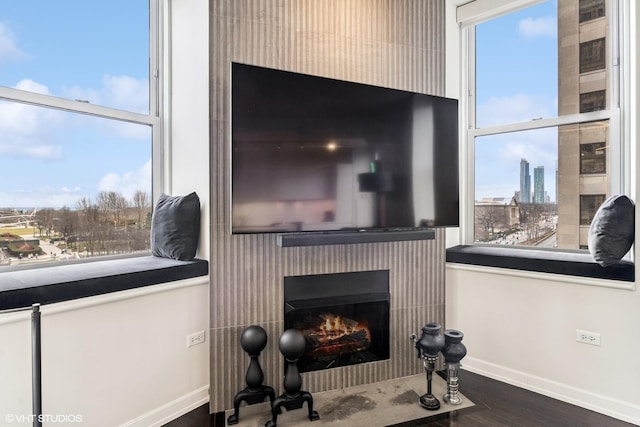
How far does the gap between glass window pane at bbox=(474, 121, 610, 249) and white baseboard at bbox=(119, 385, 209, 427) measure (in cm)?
235

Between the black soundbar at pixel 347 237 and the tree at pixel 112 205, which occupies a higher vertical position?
the tree at pixel 112 205

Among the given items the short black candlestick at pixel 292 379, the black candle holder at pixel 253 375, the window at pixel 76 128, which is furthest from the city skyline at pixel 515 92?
the window at pixel 76 128

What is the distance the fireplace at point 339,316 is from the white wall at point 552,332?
626 mm

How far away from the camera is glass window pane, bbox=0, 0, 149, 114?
186 centimetres

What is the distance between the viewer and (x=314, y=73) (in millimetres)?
2305

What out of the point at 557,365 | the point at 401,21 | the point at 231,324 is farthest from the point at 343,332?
the point at 401,21

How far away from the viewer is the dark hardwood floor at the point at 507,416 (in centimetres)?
197

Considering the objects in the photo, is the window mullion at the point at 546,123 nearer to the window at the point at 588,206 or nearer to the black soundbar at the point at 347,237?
the window at the point at 588,206

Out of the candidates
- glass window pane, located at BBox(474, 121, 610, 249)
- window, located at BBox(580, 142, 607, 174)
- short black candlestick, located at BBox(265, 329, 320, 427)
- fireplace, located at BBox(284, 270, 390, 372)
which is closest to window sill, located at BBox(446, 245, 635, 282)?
glass window pane, located at BBox(474, 121, 610, 249)

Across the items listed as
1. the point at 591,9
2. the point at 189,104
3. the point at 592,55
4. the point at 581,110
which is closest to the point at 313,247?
the point at 189,104

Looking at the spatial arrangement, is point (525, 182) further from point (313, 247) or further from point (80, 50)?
point (80, 50)

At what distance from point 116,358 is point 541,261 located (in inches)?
100

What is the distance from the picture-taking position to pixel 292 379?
2.02 meters

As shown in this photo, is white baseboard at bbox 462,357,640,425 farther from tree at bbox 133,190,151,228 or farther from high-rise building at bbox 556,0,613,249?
tree at bbox 133,190,151,228
